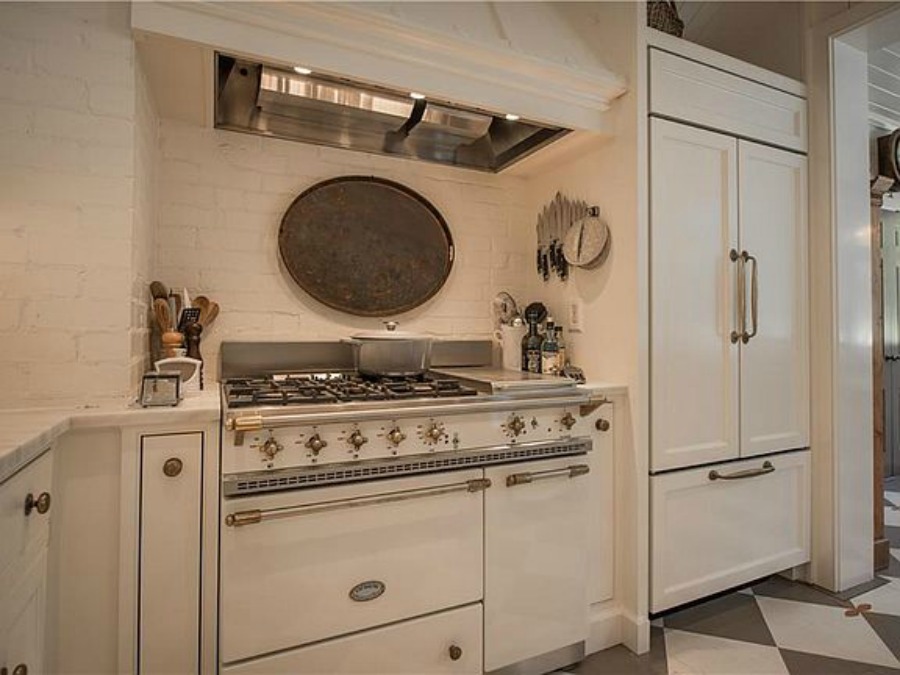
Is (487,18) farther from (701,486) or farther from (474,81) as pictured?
(701,486)

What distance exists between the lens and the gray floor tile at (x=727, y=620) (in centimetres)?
193

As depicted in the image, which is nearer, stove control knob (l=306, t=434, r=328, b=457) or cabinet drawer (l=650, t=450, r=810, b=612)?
stove control knob (l=306, t=434, r=328, b=457)

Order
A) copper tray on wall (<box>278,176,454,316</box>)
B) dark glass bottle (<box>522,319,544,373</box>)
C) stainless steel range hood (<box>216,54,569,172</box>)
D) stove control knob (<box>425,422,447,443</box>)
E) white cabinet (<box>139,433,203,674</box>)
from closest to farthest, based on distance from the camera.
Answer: white cabinet (<box>139,433,203,674</box>) < stove control knob (<box>425,422,447,443</box>) < stainless steel range hood (<box>216,54,569,172</box>) < copper tray on wall (<box>278,176,454,316</box>) < dark glass bottle (<box>522,319,544,373</box>)

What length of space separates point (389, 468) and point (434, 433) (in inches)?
6.3

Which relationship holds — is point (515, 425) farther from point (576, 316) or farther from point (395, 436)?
point (576, 316)

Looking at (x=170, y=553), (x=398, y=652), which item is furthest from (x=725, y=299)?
(x=170, y=553)

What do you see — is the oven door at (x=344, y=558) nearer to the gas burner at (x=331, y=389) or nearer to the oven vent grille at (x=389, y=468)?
the oven vent grille at (x=389, y=468)

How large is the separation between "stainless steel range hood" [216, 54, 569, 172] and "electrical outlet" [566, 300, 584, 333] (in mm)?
671

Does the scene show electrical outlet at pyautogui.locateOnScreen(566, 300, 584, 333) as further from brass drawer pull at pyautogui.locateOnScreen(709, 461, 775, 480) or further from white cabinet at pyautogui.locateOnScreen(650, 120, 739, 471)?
brass drawer pull at pyautogui.locateOnScreen(709, 461, 775, 480)

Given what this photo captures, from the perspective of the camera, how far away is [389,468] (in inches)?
57.0

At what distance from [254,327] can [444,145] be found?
1139mm

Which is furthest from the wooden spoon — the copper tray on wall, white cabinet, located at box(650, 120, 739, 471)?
white cabinet, located at box(650, 120, 739, 471)

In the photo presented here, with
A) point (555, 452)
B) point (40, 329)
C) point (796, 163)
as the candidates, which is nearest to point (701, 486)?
point (555, 452)

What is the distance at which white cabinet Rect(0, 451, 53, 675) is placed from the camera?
34.5 inches
